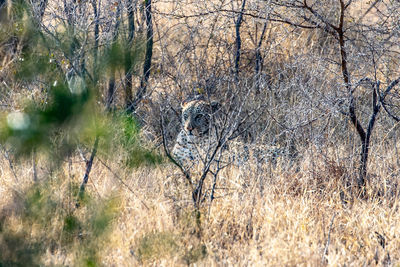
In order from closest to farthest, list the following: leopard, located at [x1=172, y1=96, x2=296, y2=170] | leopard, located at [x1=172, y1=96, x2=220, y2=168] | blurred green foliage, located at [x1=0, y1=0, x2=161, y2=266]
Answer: blurred green foliage, located at [x1=0, y1=0, x2=161, y2=266], leopard, located at [x1=172, y1=96, x2=296, y2=170], leopard, located at [x1=172, y1=96, x2=220, y2=168]

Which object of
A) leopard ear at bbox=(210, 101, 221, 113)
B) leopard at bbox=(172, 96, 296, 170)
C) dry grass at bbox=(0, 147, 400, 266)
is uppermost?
leopard ear at bbox=(210, 101, 221, 113)

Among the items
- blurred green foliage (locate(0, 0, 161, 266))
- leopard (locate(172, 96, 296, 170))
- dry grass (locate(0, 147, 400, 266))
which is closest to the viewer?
blurred green foliage (locate(0, 0, 161, 266))

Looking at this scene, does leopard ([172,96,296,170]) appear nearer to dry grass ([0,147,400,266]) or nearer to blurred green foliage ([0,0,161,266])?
dry grass ([0,147,400,266])

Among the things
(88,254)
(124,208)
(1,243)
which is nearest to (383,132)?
(124,208)

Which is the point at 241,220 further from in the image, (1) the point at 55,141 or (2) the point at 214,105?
(1) the point at 55,141

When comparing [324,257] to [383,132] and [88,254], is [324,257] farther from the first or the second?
[383,132]

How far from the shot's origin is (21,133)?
2.19m

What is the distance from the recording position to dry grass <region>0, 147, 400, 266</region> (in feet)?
11.0

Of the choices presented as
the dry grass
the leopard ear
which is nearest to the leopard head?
the leopard ear

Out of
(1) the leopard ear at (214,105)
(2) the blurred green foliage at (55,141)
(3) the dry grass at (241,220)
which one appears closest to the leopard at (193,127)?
(1) the leopard ear at (214,105)

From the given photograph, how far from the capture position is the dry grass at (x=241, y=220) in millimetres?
3367

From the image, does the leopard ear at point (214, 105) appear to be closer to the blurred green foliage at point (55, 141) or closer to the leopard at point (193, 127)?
the leopard at point (193, 127)

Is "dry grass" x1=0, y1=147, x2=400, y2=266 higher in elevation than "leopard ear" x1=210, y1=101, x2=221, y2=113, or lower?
lower

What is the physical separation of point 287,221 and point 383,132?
2.50 metres
